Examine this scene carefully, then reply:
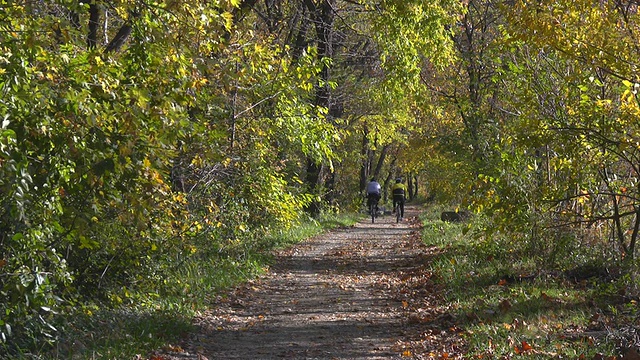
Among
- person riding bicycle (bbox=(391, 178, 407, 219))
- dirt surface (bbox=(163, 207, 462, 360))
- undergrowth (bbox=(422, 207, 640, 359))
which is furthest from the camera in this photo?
person riding bicycle (bbox=(391, 178, 407, 219))

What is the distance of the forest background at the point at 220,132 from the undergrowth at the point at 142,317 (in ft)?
0.50

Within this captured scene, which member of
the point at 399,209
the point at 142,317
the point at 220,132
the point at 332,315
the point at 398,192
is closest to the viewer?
the point at 220,132

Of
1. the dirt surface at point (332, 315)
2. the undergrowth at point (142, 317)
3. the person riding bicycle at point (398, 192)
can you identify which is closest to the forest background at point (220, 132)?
the undergrowth at point (142, 317)

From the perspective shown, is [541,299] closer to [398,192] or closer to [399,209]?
[398,192]

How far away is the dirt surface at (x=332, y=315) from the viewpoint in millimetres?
8125

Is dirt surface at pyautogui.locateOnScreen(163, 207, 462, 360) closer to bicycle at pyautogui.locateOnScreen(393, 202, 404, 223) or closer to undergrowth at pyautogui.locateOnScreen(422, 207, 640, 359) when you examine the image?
undergrowth at pyautogui.locateOnScreen(422, 207, 640, 359)

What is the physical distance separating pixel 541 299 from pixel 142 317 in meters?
5.06

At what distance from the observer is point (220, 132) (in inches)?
300

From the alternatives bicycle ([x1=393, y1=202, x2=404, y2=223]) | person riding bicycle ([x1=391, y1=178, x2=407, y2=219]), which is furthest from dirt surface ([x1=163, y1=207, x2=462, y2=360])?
bicycle ([x1=393, y1=202, x2=404, y2=223])

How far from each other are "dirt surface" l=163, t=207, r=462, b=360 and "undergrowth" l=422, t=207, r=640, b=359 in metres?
0.38

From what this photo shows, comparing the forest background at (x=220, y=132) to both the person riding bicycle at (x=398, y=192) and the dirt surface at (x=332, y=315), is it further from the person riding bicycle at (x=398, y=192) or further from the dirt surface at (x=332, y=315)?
the person riding bicycle at (x=398, y=192)

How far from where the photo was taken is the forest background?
580 centimetres

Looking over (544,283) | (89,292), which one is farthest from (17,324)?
(544,283)

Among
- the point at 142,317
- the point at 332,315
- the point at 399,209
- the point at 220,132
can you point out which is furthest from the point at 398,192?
the point at 220,132
